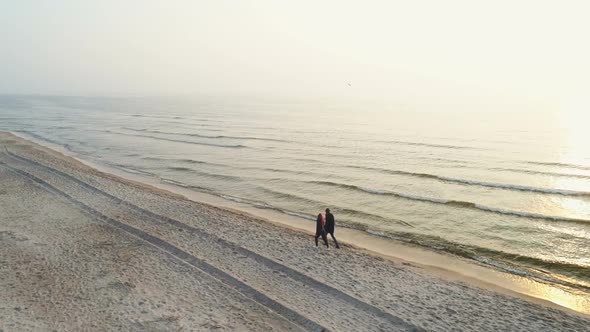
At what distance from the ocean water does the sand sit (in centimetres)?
522

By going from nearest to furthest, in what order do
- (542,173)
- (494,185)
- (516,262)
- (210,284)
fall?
(210,284) → (516,262) → (494,185) → (542,173)

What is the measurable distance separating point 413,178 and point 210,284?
76.9 ft

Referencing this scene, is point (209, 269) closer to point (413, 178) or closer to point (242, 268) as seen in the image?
point (242, 268)

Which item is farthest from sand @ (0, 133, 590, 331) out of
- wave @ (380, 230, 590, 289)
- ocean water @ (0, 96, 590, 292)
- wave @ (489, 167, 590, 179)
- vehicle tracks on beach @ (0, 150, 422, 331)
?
wave @ (489, 167, 590, 179)

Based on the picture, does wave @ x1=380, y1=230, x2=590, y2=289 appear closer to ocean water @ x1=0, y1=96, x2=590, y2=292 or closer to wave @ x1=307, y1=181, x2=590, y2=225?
ocean water @ x1=0, y1=96, x2=590, y2=292

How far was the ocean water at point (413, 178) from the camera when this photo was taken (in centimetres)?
2019

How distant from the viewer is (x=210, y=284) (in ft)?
45.2

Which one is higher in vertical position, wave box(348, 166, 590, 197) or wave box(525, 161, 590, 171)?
wave box(525, 161, 590, 171)

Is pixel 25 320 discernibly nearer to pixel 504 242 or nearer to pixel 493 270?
pixel 493 270

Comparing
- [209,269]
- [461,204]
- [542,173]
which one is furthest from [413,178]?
[209,269]

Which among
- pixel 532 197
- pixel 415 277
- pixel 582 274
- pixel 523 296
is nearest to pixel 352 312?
pixel 415 277

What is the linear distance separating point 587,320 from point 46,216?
23674 mm

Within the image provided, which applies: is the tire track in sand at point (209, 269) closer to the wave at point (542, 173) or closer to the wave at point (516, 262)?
the wave at point (516, 262)

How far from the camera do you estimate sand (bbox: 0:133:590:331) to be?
457 inches
